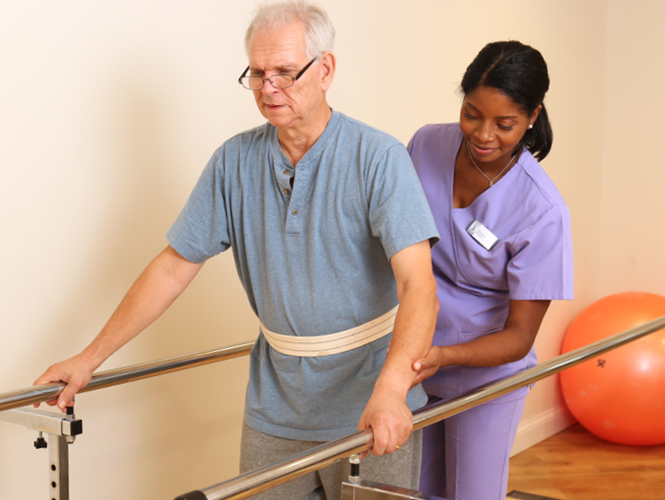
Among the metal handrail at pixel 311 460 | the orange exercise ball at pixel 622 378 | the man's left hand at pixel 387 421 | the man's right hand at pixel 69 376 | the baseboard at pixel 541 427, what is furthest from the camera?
the baseboard at pixel 541 427

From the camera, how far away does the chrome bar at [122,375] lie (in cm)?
133

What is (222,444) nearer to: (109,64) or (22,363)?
(22,363)

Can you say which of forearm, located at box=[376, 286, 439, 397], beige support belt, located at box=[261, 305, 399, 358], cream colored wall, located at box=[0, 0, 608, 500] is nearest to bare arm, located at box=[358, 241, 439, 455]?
forearm, located at box=[376, 286, 439, 397]

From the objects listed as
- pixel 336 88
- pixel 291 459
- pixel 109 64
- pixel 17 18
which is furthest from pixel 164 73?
pixel 291 459

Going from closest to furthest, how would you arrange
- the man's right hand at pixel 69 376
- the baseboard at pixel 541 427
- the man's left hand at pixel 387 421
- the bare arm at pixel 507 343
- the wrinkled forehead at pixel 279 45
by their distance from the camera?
the man's left hand at pixel 387 421 → the wrinkled forehead at pixel 279 45 → the man's right hand at pixel 69 376 → the bare arm at pixel 507 343 → the baseboard at pixel 541 427

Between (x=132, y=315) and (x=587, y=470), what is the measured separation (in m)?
2.89

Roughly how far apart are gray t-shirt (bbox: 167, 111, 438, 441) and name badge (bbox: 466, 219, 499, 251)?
0.38 meters

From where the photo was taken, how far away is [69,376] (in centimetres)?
143

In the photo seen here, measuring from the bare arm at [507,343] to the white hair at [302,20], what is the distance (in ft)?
2.15

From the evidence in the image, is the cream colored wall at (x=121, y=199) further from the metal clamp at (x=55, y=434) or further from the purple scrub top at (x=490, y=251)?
the purple scrub top at (x=490, y=251)

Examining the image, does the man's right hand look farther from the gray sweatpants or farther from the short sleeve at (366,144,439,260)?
the short sleeve at (366,144,439,260)

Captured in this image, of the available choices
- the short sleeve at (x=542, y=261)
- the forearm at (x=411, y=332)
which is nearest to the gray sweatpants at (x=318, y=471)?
the forearm at (x=411, y=332)

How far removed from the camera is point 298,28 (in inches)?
51.4

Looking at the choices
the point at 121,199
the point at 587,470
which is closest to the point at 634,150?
the point at 587,470
